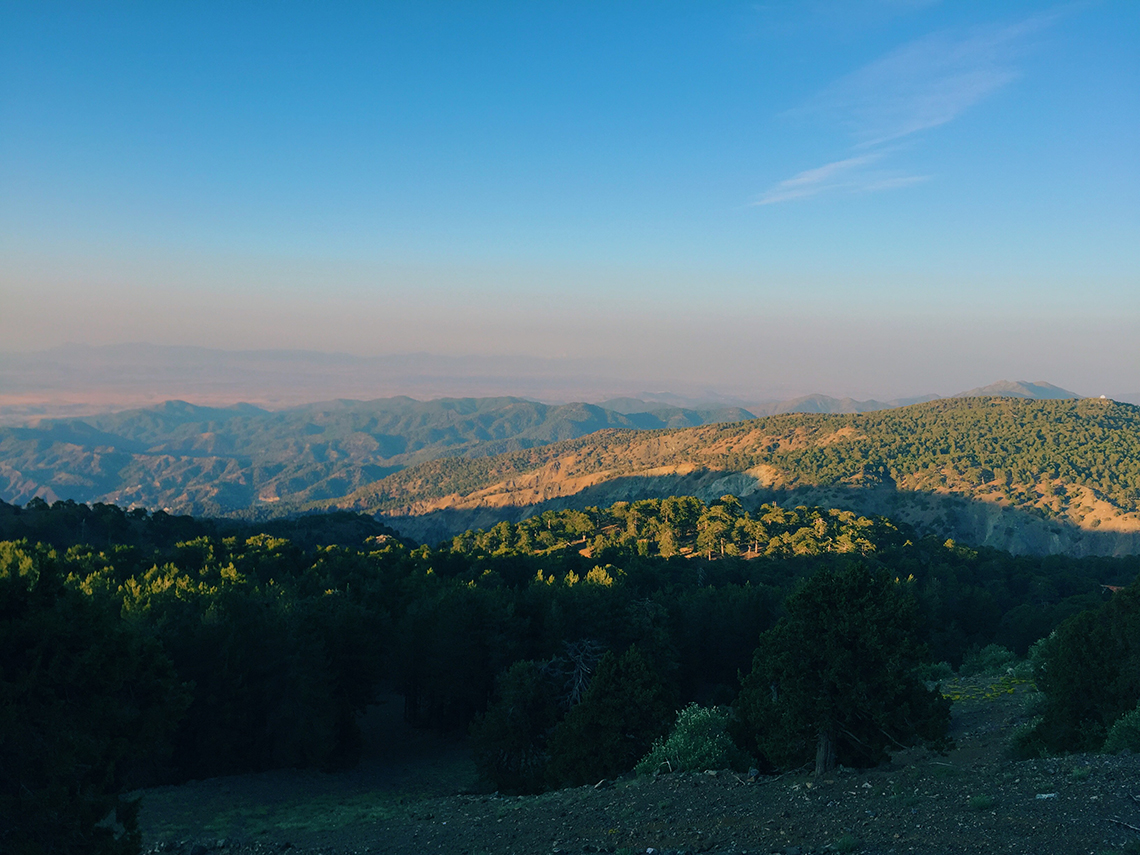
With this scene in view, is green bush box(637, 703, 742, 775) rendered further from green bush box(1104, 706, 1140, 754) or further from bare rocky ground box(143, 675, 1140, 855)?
green bush box(1104, 706, 1140, 754)

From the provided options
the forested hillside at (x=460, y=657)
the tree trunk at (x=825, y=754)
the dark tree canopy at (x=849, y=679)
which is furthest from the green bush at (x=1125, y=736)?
the tree trunk at (x=825, y=754)

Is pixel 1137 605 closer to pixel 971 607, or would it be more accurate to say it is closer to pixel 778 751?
pixel 778 751

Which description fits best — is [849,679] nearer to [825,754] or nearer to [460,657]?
[825,754]

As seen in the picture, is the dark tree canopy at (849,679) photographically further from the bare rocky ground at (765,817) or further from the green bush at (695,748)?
the green bush at (695,748)

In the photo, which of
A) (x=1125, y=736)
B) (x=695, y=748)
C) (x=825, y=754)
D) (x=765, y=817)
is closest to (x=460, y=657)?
(x=695, y=748)

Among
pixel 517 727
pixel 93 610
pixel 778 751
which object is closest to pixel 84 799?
pixel 93 610

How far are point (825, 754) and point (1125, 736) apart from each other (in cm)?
720

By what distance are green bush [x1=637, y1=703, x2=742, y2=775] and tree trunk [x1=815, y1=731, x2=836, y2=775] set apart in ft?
8.58

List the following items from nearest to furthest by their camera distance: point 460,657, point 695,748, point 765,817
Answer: point 765,817, point 695,748, point 460,657

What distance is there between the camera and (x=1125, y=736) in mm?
17547

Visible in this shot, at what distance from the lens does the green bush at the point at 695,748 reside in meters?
19.9

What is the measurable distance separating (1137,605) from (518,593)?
113 feet

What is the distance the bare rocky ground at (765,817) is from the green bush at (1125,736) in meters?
1.42

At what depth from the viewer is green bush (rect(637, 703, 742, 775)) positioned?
19.9 m
